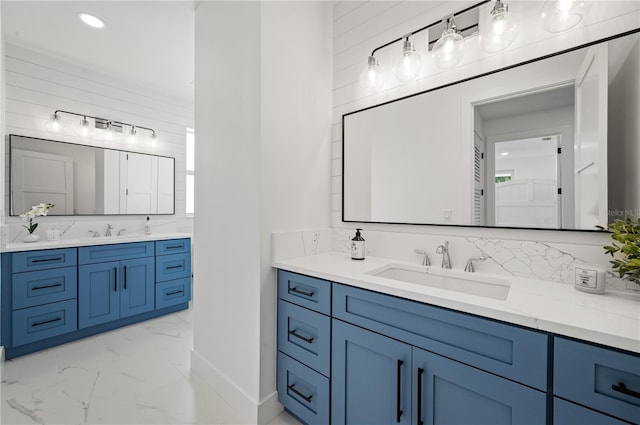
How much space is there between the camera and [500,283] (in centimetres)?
134

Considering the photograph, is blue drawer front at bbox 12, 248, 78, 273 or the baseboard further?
blue drawer front at bbox 12, 248, 78, 273

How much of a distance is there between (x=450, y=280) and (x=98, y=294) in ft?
10.4

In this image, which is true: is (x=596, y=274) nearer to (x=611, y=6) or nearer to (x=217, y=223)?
(x=611, y=6)

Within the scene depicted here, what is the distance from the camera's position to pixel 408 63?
1676 millimetres

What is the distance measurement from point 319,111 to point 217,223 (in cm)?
107

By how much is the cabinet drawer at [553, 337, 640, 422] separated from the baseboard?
149 centimetres

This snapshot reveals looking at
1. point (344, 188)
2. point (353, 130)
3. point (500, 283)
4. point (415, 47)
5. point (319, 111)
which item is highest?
point (415, 47)

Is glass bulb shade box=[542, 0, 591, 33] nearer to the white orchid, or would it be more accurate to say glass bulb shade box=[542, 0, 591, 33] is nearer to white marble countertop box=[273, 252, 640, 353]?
white marble countertop box=[273, 252, 640, 353]

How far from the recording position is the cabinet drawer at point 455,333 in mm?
879

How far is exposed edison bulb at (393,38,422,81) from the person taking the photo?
1.64m

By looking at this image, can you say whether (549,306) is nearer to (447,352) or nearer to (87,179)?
(447,352)

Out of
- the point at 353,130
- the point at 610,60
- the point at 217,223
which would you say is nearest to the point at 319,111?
the point at 353,130

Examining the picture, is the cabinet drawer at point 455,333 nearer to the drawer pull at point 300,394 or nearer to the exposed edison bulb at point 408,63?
the drawer pull at point 300,394

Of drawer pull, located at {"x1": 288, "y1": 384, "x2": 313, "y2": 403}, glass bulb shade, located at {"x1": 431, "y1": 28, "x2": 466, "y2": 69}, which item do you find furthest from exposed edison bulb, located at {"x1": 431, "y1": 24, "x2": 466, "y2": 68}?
drawer pull, located at {"x1": 288, "y1": 384, "x2": 313, "y2": 403}
